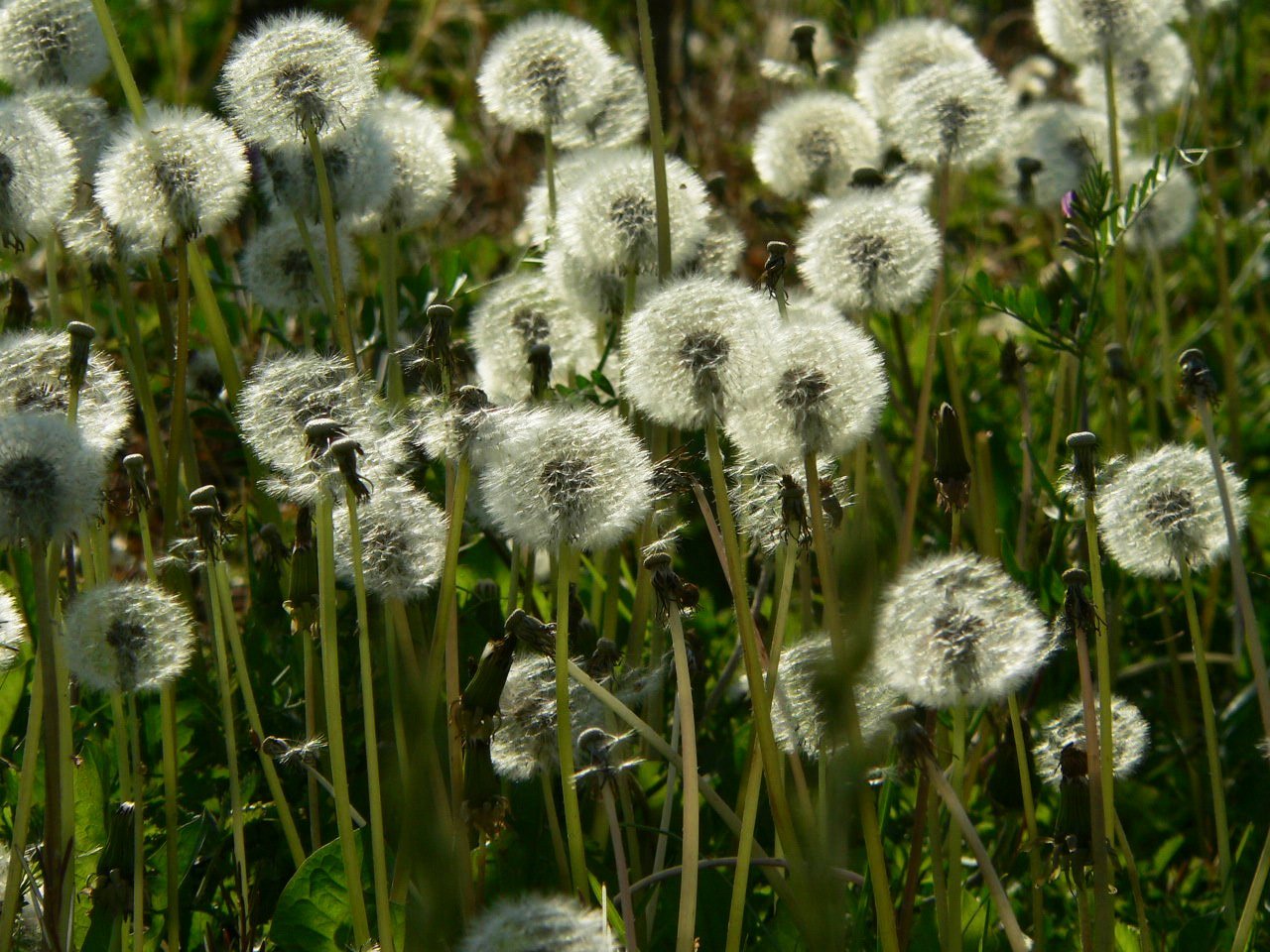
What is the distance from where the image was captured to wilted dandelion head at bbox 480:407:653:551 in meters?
1.61

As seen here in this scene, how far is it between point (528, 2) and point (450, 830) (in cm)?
518

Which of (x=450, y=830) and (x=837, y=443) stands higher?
(x=837, y=443)

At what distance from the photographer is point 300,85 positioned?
2010mm

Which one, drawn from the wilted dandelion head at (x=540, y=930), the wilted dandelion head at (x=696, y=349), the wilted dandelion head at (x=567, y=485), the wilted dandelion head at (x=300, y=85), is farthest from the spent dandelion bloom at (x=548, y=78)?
the wilted dandelion head at (x=540, y=930)

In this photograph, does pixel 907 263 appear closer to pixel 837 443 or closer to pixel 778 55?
pixel 837 443

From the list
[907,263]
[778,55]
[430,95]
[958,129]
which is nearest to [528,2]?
[430,95]

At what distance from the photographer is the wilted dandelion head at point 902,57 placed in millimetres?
3023

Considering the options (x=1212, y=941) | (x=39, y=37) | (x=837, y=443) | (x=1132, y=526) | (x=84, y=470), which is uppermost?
(x=39, y=37)

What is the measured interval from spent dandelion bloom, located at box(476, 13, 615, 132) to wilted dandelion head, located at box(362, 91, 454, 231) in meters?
0.19

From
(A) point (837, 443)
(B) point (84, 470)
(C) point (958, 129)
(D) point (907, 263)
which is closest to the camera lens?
(B) point (84, 470)

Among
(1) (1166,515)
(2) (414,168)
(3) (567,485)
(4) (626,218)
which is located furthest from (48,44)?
(1) (1166,515)

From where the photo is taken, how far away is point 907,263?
7.02 feet

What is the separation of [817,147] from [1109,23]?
0.60 m

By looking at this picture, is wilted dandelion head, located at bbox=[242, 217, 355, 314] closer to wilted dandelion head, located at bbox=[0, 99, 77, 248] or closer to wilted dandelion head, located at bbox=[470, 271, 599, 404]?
wilted dandelion head, located at bbox=[470, 271, 599, 404]
